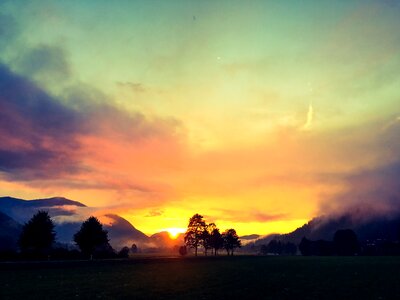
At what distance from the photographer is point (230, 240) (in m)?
190

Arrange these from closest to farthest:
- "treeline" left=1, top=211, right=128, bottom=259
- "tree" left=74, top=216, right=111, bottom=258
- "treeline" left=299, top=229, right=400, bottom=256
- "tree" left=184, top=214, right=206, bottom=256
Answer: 1. "treeline" left=1, top=211, right=128, bottom=259
2. "tree" left=74, top=216, right=111, bottom=258
3. "tree" left=184, top=214, right=206, bottom=256
4. "treeline" left=299, top=229, right=400, bottom=256

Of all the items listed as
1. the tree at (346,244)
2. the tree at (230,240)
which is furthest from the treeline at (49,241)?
the tree at (346,244)

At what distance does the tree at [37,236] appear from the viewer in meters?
83.3

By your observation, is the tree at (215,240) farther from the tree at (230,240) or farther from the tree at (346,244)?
the tree at (346,244)

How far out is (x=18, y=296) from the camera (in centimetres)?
2528

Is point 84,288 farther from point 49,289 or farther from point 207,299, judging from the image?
point 207,299

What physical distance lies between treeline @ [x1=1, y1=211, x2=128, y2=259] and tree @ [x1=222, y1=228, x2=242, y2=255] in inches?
3888

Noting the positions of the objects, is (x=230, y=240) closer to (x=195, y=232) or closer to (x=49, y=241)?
(x=195, y=232)

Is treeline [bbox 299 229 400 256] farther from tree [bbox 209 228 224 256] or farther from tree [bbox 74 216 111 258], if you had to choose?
tree [bbox 74 216 111 258]

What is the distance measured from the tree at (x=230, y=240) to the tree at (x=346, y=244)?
52.7 metres

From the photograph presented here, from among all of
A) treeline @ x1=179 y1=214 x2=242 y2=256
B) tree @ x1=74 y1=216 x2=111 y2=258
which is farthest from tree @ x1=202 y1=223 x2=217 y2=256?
tree @ x1=74 y1=216 x2=111 y2=258

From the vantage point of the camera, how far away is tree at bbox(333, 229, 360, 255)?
617 feet

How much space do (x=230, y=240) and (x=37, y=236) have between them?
12221cm

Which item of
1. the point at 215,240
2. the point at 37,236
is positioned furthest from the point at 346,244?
the point at 37,236
